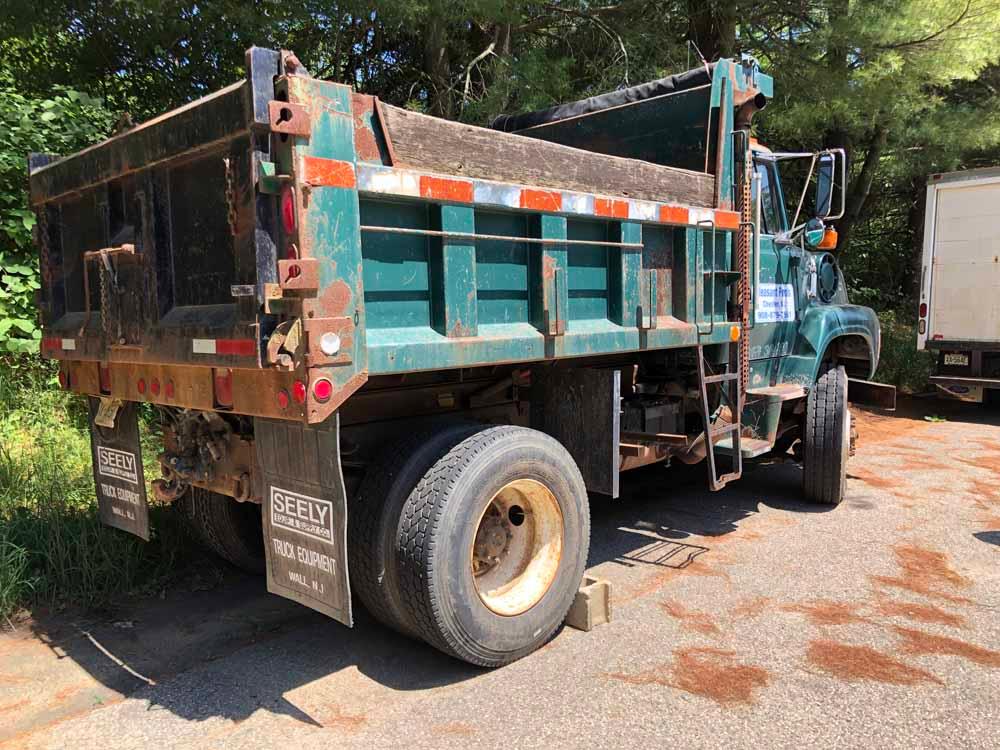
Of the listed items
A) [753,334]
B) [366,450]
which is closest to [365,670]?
[366,450]

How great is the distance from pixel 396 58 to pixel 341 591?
8258mm

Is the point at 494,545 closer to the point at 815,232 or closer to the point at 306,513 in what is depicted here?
the point at 306,513

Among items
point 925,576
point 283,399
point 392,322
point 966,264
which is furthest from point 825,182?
point 966,264

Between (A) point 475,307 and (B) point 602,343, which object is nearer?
(A) point 475,307

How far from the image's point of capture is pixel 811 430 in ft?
19.7

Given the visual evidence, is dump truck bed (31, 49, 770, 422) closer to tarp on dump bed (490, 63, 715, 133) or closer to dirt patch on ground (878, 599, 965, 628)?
tarp on dump bed (490, 63, 715, 133)

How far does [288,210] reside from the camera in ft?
9.05

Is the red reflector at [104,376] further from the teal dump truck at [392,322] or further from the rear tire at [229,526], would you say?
the rear tire at [229,526]

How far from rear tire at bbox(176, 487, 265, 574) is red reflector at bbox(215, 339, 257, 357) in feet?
5.64

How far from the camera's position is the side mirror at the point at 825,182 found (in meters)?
5.40

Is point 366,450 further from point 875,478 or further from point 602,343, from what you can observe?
point 875,478

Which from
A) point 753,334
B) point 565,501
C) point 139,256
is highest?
point 139,256

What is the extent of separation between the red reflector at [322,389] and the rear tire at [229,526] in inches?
74.5

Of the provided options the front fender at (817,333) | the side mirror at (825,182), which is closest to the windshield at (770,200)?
the side mirror at (825,182)
